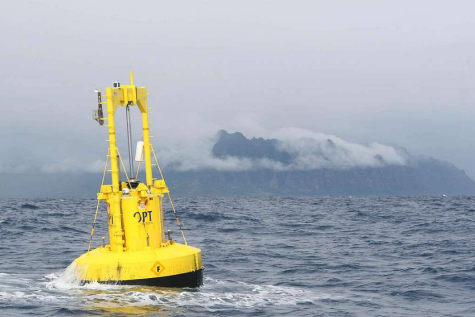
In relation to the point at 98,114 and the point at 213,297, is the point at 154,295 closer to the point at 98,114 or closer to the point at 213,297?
the point at 213,297

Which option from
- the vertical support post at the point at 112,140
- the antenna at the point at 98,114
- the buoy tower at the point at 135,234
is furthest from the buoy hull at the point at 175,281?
the antenna at the point at 98,114

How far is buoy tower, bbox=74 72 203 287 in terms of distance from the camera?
627 inches

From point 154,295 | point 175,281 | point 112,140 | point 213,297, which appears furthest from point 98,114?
point 213,297

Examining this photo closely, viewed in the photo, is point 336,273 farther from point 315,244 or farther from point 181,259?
point 315,244

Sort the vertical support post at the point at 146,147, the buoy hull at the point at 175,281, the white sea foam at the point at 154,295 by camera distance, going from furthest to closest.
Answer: the vertical support post at the point at 146,147, the buoy hull at the point at 175,281, the white sea foam at the point at 154,295

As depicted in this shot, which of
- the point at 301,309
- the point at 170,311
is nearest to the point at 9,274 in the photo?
the point at 170,311

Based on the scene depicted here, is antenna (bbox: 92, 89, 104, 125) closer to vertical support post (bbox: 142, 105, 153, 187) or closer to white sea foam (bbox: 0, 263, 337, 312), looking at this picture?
vertical support post (bbox: 142, 105, 153, 187)

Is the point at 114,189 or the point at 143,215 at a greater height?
the point at 114,189

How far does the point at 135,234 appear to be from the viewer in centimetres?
1667

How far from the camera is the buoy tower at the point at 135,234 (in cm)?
1594

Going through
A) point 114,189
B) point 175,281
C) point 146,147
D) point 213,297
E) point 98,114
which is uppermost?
point 98,114

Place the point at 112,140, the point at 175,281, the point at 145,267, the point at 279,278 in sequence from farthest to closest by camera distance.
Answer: the point at 279,278, the point at 112,140, the point at 175,281, the point at 145,267

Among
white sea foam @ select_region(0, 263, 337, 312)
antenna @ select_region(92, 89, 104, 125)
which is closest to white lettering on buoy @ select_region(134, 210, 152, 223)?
white sea foam @ select_region(0, 263, 337, 312)

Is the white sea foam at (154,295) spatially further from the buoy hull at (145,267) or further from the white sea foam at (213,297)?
the buoy hull at (145,267)
